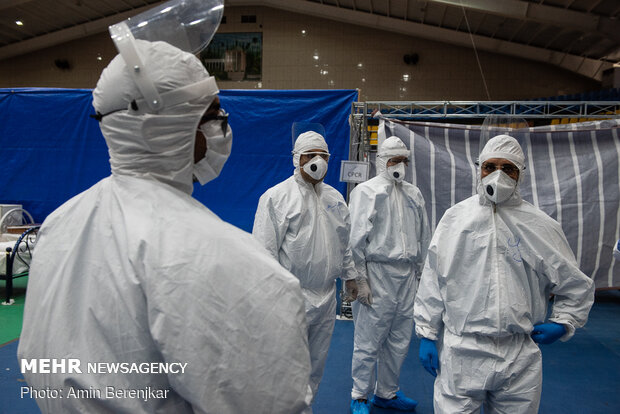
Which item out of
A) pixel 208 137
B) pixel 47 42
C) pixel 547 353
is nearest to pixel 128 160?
pixel 208 137

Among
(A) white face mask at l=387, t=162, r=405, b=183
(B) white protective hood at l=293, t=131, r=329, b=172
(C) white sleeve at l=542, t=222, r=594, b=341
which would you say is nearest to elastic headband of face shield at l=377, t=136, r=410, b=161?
(A) white face mask at l=387, t=162, r=405, b=183

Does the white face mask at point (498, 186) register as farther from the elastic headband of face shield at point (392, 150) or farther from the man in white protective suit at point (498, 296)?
the elastic headband of face shield at point (392, 150)

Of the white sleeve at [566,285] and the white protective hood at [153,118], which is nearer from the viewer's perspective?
the white protective hood at [153,118]

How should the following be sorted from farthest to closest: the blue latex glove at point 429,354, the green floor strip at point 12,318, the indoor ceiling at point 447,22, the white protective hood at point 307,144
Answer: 1. the indoor ceiling at point 447,22
2. the green floor strip at point 12,318
3. the white protective hood at point 307,144
4. the blue latex glove at point 429,354

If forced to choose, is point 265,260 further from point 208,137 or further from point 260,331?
point 208,137

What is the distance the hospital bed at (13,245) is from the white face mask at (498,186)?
4672 mm

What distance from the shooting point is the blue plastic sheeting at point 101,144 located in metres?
5.20

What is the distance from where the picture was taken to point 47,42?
11.7 meters

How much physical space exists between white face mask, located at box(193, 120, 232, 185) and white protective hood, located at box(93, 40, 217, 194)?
0.08 m

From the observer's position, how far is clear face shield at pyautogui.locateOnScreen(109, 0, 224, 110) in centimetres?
85

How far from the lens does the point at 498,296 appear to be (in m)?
1.72

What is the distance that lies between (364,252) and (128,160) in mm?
2362

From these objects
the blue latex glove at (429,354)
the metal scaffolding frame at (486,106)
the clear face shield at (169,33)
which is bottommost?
the blue latex glove at (429,354)

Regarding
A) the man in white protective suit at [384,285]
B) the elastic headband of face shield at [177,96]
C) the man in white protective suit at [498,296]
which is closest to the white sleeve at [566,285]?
the man in white protective suit at [498,296]
